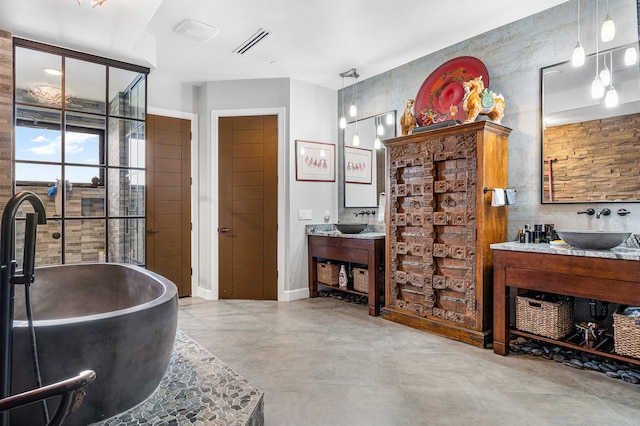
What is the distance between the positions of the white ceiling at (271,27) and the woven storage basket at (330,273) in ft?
8.06

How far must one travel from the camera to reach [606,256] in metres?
2.27

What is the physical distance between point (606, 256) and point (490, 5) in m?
2.17

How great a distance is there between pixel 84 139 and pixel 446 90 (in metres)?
3.71

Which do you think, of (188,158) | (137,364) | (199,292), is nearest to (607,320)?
(137,364)

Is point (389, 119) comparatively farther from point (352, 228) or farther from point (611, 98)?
point (611, 98)

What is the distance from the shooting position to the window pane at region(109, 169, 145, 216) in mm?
3709

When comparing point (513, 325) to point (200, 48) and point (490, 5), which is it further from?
point (200, 48)

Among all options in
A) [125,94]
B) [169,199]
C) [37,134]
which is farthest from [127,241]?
[125,94]

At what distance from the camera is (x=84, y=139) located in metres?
3.54

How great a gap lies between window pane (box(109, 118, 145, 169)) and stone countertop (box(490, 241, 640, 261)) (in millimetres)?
3722

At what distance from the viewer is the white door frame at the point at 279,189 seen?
4598 millimetres

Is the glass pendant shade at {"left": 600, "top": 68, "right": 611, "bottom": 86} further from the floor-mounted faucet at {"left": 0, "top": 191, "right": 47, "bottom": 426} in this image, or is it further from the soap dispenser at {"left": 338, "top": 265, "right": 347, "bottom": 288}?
the floor-mounted faucet at {"left": 0, "top": 191, "right": 47, "bottom": 426}

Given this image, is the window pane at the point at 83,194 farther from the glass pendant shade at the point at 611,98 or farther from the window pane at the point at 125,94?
the glass pendant shade at the point at 611,98

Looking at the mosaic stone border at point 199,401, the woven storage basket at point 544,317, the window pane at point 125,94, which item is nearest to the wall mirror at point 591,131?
the woven storage basket at point 544,317
